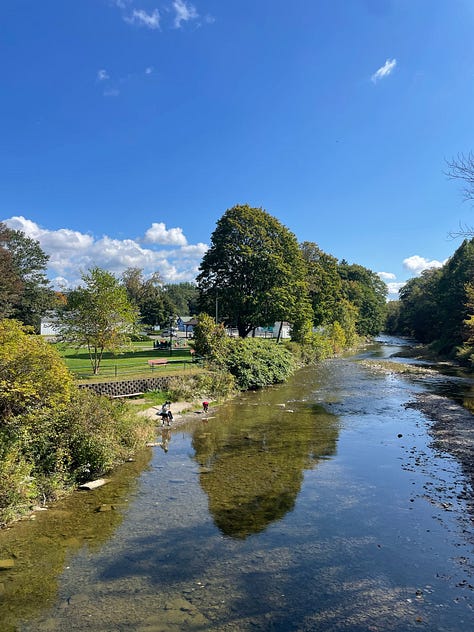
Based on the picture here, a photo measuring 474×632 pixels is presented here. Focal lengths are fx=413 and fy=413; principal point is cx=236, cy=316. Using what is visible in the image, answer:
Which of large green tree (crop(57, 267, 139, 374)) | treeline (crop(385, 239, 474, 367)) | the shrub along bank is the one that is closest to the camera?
the shrub along bank

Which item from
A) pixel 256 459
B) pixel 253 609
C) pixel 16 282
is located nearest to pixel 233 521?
pixel 253 609

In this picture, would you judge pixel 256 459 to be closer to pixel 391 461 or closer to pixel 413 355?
pixel 391 461

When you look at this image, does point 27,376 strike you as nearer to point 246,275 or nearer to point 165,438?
point 165,438

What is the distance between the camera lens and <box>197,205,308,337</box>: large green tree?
4931 cm

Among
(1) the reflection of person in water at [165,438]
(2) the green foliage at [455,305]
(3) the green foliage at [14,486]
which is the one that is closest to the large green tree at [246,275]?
(2) the green foliage at [455,305]

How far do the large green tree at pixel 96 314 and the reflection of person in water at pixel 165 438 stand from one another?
951 cm

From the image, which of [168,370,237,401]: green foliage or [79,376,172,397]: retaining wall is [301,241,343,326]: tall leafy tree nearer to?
[168,370,237,401]: green foliage

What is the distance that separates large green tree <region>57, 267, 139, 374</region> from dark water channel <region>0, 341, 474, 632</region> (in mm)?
12542

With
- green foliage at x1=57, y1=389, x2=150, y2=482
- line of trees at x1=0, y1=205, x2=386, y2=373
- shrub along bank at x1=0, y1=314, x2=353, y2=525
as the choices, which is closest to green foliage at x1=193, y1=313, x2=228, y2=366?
line of trees at x1=0, y1=205, x2=386, y2=373

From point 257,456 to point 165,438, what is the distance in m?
5.47

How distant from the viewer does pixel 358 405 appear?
29.7 metres

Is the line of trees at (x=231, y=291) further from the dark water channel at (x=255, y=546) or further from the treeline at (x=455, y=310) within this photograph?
the treeline at (x=455, y=310)

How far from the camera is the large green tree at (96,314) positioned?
28859mm

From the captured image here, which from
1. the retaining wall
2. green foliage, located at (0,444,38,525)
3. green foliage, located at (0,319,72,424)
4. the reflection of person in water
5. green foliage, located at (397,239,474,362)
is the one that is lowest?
the reflection of person in water
